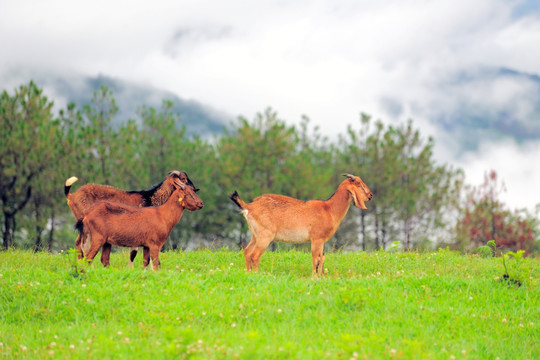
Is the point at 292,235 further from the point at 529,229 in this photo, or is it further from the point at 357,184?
the point at 529,229

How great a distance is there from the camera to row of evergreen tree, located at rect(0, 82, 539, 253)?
30391 mm

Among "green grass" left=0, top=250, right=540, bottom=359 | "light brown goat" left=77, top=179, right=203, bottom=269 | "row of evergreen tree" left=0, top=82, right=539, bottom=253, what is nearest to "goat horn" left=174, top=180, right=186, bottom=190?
"light brown goat" left=77, top=179, right=203, bottom=269

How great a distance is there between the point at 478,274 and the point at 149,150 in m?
25.9

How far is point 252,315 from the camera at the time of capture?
9.10 meters

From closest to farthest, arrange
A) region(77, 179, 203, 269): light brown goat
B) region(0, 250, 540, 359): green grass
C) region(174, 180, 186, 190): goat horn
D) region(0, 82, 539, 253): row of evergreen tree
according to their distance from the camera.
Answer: region(0, 250, 540, 359): green grass < region(77, 179, 203, 269): light brown goat < region(174, 180, 186, 190): goat horn < region(0, 82, 539, 253): row of evergreen tree

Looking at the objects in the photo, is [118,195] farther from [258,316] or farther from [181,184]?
[258,316]

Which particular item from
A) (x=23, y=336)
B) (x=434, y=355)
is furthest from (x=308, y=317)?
(x=23, y=336)

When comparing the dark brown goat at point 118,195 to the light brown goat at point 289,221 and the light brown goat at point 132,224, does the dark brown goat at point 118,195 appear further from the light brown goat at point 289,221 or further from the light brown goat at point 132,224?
the light brown goat at point 289,221

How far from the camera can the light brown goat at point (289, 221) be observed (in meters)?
11.8

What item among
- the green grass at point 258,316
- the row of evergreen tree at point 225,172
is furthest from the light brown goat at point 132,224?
the row of evergreen tree at point 225,172

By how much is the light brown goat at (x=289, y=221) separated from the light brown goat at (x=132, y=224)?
1189 mm

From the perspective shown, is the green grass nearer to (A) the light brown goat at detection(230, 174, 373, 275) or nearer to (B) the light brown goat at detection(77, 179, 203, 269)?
(B) the light brown goat at detection(77, 179, 203, 269)

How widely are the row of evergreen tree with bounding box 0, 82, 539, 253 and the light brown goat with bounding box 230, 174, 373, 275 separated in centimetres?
1924

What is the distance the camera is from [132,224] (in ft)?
36.9
